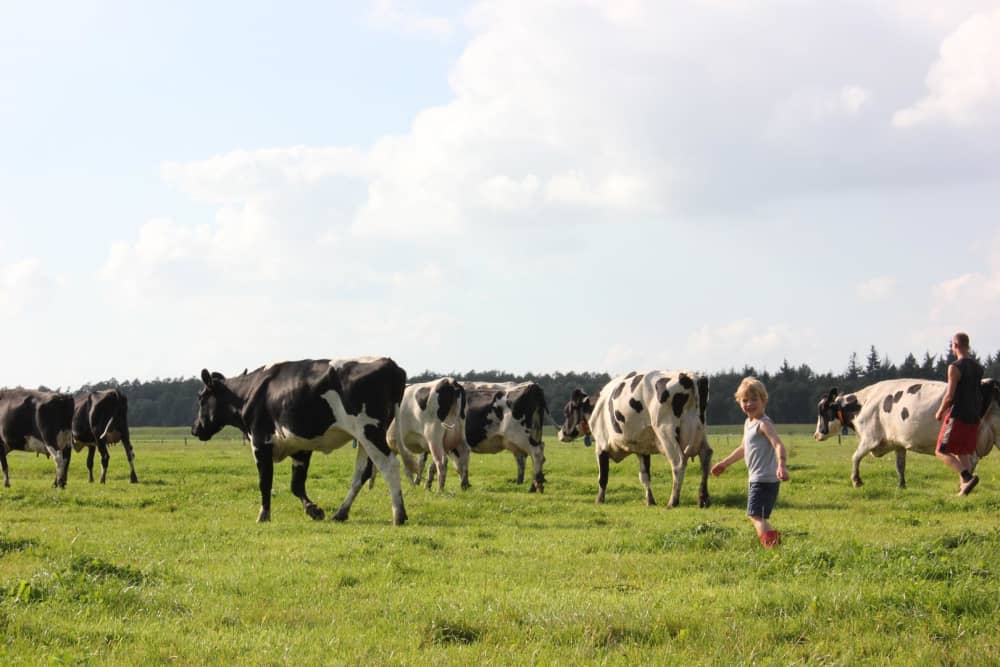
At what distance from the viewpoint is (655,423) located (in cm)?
1883

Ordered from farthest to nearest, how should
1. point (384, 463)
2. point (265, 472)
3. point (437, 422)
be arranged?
1. point (437, 422)
2. point (265, 472)
3. point (384, 463)

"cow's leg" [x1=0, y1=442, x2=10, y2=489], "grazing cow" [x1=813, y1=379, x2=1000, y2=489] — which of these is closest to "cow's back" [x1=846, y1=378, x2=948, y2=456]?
"grazing cow" [x1=813, y1=379, x2=1000, y2=489]

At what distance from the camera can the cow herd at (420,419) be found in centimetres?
1588

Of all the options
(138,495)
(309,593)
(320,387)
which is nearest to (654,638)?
(309,593)

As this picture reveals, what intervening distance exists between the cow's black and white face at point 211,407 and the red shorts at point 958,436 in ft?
40.4

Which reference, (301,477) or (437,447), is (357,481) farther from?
(437,447)

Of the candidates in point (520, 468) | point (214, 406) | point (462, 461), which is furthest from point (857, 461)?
point (214, 406)

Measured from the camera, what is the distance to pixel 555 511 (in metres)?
17.0

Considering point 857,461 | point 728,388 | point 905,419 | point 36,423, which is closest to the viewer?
point 905,419

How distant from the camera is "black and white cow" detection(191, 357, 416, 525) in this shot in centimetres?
1563

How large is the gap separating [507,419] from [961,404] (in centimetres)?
1180

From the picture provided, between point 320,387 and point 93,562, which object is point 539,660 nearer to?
point 93,562

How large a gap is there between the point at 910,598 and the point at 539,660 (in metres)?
3.11

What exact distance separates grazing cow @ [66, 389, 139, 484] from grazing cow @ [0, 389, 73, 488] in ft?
3.47
